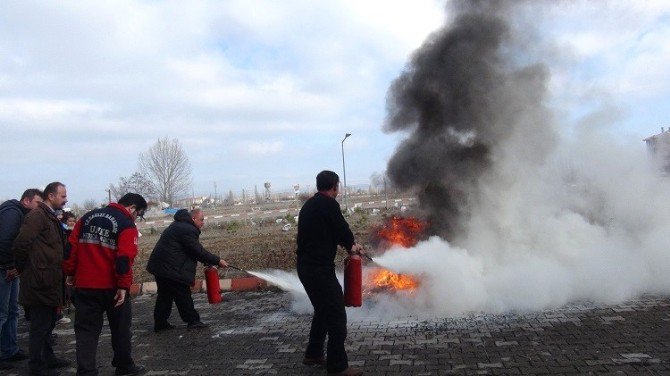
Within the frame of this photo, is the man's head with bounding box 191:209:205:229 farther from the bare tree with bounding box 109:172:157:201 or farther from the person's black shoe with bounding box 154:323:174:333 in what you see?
the bare tree with bounding box 109:172:157:201

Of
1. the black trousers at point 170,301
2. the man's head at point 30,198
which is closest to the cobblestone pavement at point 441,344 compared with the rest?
the black trousers at point 170,301

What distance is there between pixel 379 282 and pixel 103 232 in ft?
14.2

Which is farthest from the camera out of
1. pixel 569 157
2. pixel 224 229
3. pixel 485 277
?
pixel 224 229

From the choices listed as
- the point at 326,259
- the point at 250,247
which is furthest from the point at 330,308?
the point at 250,247

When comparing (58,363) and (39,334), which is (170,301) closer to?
(58,363)

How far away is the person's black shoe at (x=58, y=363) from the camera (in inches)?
216

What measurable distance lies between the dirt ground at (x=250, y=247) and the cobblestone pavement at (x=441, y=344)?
303 cm

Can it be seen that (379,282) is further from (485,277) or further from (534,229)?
(534,229)

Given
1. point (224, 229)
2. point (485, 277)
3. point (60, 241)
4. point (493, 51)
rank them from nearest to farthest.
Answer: point (60, 241) → point (485, 277) → point (493, 51) → point (224, 229)

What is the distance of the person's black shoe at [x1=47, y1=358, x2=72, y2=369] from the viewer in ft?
18.0

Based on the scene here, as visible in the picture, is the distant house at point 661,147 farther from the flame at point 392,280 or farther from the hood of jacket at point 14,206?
the hood of jacket at point 14,206

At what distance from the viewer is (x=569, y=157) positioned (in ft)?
33.8

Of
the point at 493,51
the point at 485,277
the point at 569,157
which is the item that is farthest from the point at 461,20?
the point at 485,277

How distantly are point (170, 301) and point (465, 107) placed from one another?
611 centimetres
